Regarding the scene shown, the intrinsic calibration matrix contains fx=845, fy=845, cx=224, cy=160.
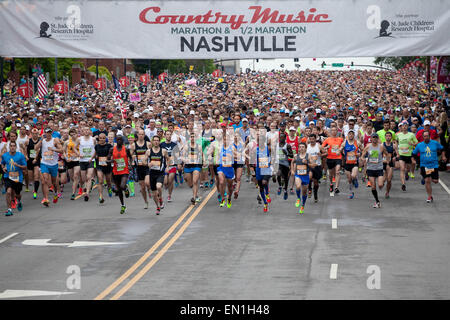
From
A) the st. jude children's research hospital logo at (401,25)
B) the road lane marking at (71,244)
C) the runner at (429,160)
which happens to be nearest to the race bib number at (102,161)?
the road lane marking at (71,244)

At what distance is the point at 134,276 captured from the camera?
13.0 meters

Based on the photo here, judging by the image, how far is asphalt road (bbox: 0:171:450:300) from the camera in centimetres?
1202

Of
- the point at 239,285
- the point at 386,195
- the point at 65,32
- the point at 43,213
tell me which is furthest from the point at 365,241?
the point at 65,32

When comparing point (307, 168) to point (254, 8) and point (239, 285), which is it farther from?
point (239, 285)

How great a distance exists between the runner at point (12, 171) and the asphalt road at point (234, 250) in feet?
1.64

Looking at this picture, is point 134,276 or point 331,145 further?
point 331,145

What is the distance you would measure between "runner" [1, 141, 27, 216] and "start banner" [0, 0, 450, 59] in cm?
322

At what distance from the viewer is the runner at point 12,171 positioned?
66.6 ft

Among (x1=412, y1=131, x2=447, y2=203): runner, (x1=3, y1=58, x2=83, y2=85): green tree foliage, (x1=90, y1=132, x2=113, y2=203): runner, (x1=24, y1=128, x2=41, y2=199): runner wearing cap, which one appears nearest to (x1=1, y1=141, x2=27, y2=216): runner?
(x1=24, y1=128, x2=41, y2=199): runner wearing cap

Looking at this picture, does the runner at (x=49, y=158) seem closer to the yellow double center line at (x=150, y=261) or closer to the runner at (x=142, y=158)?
the runner at (x=142, y=158)

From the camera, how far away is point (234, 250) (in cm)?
1512

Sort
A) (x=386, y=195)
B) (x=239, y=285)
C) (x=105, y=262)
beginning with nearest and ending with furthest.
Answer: (x=239, y=285)
(x=105, y=262)
(x=386, y=195)

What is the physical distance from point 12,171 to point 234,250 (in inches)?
296

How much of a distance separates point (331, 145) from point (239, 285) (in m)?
11.4
